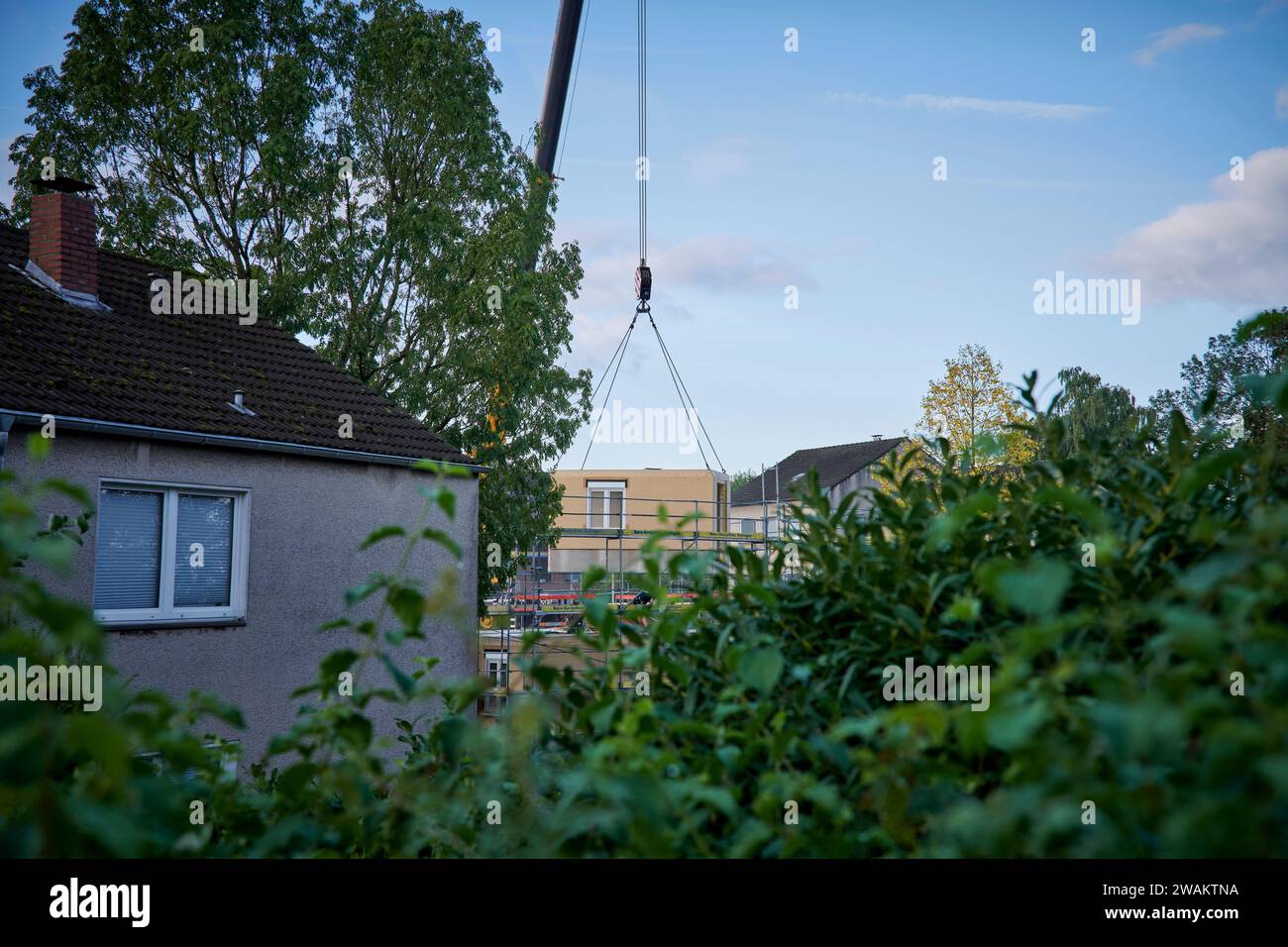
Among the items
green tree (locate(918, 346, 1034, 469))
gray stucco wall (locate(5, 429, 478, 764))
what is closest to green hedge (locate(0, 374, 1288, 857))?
gray stucco wall (locate(5, 429, 478, 764))

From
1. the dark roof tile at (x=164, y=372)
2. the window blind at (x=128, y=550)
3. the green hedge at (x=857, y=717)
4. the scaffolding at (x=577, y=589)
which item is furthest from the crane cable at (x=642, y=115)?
the green hedge at (x=857, y=717)

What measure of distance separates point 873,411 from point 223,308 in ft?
41.1

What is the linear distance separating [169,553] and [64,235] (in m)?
4.50

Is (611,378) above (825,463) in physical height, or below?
below

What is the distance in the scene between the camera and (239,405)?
1142 cm

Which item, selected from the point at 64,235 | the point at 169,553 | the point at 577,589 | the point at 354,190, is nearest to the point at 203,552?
the point at 169,553

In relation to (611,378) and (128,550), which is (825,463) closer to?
(611,378)

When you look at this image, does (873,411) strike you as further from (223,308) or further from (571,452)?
(223,308)

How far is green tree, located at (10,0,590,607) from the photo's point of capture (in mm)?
18062

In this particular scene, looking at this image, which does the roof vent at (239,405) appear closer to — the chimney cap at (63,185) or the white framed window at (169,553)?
the white framed window at (169,553)

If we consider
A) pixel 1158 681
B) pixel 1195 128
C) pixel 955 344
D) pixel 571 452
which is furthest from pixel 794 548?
pixel 955 344

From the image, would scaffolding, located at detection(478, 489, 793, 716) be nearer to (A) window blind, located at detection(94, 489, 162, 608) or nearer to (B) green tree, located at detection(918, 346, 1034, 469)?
(A) window blind, located at detection(94, 489, 162, 608)
